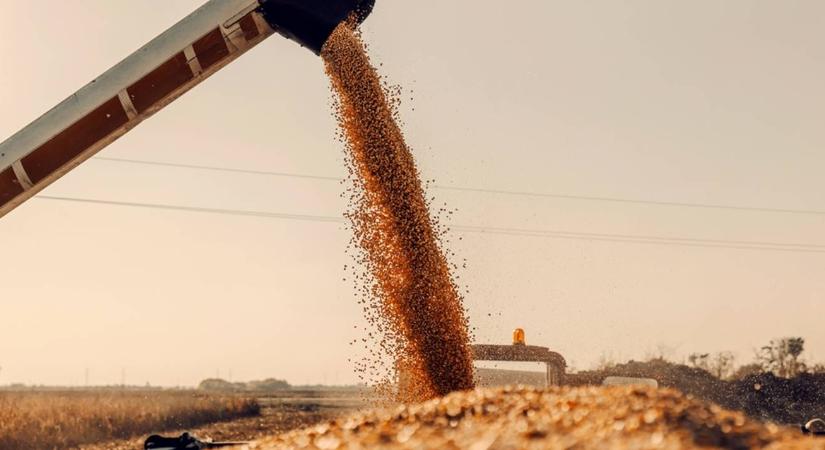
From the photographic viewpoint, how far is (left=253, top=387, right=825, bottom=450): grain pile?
273 cm

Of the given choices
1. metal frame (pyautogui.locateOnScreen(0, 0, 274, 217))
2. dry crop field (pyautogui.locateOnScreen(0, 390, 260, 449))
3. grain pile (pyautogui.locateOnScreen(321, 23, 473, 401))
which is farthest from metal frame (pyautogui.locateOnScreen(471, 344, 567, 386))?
dry crop field (pyautogui.locateOnScreen(0, 390, 260, 449))

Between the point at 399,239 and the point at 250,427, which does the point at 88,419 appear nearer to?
the point at 250,427

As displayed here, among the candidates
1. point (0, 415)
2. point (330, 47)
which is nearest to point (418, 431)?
point (330, 47)

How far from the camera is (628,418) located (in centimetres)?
293

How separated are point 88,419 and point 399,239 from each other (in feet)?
80.7

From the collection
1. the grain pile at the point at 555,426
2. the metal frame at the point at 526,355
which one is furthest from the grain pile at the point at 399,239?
the grain pile at the point at 555,426

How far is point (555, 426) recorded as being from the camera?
2967 millimetres

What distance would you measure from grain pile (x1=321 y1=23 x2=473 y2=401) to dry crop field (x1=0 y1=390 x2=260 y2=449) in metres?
20.1

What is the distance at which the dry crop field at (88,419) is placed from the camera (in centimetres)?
2431

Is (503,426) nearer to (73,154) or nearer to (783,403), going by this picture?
(73,154)

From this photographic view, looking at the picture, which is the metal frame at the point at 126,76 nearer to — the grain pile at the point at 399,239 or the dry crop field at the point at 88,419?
the grain pile at the point at 399,239

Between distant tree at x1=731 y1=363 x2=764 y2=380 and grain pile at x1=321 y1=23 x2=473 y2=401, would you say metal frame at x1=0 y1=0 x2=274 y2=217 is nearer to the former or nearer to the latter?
grain pile at x1=321 y1=23 x2=473 y2=401

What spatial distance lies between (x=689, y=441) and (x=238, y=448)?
2104mm

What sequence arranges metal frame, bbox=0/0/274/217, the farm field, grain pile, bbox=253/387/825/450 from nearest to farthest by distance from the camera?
grain pile, bbox=253/387/825/450, metal frame, bbox=0/0/274/217, the farm field
